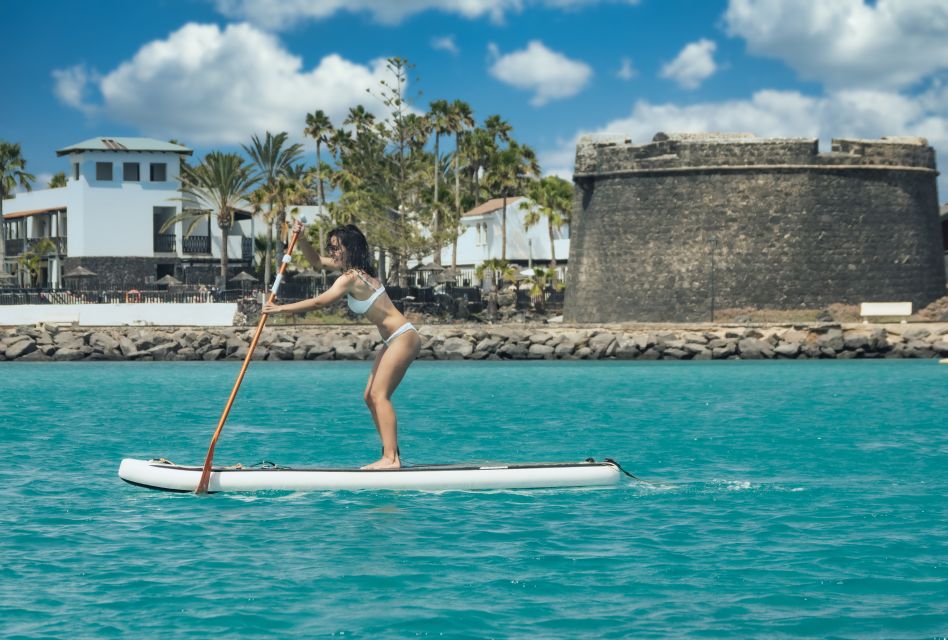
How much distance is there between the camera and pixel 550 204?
66250 mm

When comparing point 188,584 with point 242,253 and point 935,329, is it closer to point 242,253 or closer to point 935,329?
point 935,329

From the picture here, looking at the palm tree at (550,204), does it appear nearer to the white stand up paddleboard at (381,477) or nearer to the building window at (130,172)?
the building window at (130,172)

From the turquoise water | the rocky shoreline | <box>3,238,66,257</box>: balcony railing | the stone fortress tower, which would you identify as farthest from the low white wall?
the turquoise water

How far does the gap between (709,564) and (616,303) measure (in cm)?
3313

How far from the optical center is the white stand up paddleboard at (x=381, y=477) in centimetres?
1088

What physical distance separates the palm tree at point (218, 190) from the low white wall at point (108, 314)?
12.0 metres

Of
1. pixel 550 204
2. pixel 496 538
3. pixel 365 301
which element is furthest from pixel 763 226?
pixel 496 538

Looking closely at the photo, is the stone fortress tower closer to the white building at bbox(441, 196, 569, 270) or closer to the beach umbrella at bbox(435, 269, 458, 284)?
the beach umbrella at bbox(435, 269, 458, 284)

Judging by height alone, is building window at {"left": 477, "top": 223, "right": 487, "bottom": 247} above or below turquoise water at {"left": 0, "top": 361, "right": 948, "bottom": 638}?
above

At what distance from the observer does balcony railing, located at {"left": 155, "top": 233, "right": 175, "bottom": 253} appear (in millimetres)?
56688

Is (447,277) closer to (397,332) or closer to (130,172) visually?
(130,172)

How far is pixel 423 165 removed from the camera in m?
63.8

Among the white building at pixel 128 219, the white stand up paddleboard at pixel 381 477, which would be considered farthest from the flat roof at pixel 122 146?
the white stand up paddleboard at pixel 381 477

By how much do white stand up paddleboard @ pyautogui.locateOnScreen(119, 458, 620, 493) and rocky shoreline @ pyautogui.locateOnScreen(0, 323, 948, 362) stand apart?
25818 mm
